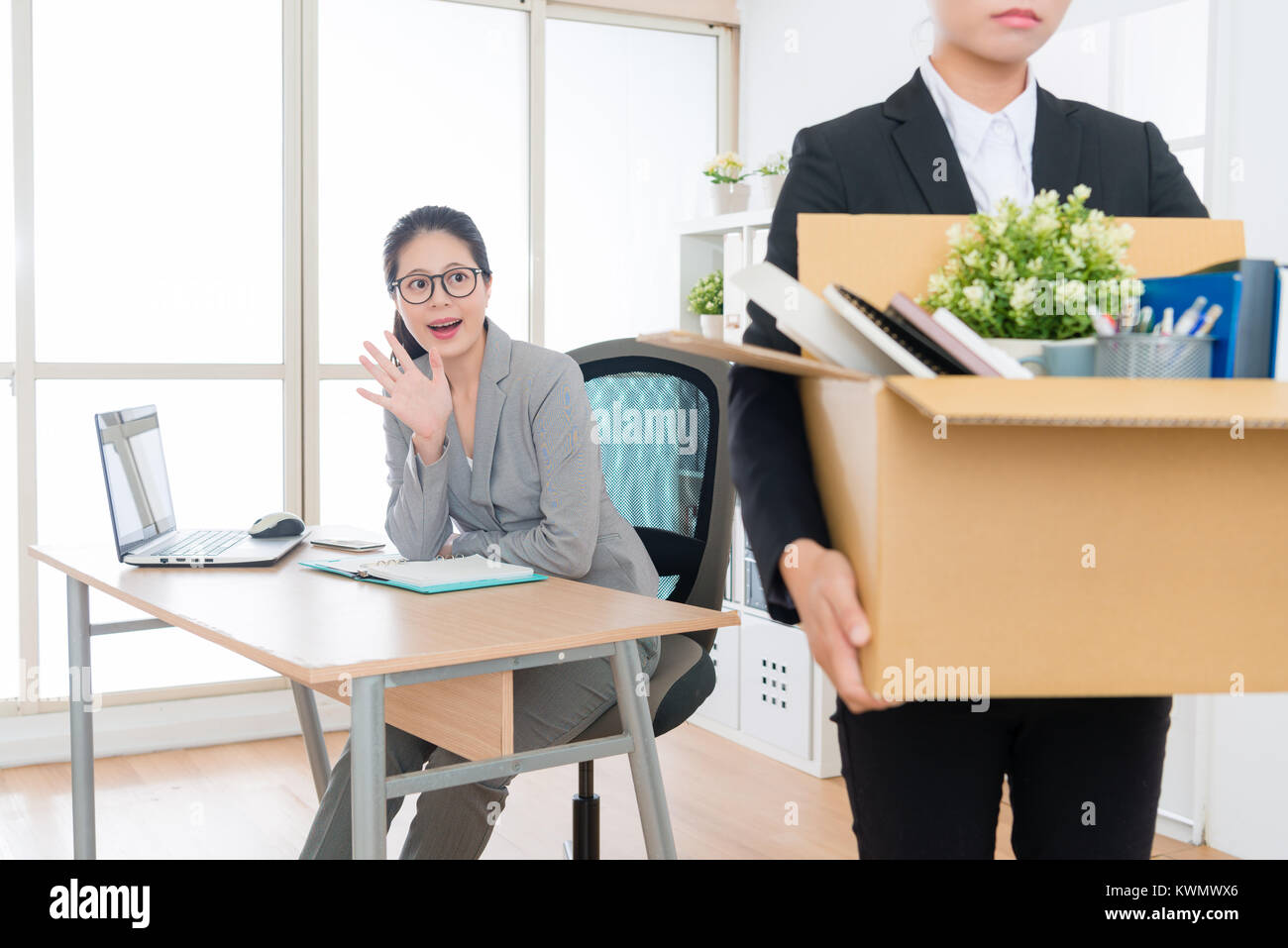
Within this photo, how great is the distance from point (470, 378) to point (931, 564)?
1.65 m

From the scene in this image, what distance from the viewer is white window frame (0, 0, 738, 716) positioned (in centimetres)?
347

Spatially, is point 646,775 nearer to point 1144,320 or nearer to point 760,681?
point 1144,320

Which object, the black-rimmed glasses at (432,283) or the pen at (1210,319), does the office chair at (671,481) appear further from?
the pen at (1210,319)

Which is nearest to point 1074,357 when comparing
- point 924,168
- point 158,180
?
point 924,168

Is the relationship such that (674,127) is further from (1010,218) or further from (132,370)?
(1010,218)

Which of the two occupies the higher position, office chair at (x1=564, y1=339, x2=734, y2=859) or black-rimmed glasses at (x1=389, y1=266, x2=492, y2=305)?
black-rimmed glasses at (x1=389, y1=266, x2=492, y2=305)

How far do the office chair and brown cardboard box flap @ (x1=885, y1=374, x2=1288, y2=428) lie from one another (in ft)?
4.57

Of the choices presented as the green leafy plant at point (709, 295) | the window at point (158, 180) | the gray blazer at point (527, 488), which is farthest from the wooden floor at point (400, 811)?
the green leafy plant at point (709, 295)

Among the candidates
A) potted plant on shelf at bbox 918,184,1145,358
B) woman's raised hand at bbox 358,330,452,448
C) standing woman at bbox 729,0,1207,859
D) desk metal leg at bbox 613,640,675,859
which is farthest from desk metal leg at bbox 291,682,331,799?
potted plant on shelf at bbox 918,184,1145,358

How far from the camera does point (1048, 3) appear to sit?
2.72ft

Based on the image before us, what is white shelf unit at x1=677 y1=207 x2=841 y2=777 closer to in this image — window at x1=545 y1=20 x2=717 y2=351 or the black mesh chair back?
window at x1=545 y1=20 x2=717 y2=351

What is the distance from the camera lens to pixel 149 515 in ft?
7.80

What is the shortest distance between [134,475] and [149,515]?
0.12m

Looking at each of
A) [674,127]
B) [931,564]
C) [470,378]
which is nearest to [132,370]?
[470,378]
